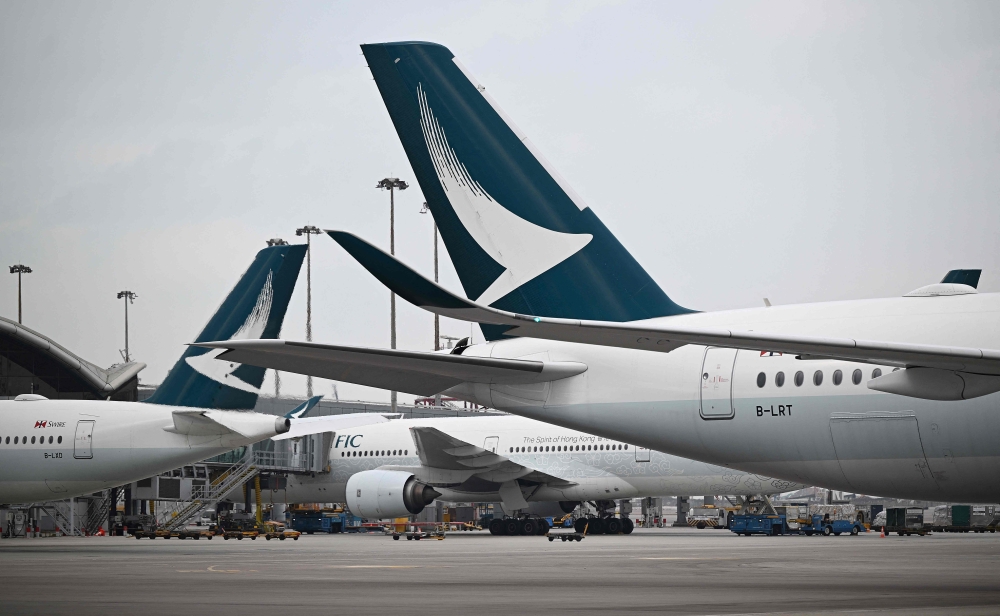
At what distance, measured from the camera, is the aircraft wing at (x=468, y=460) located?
33469 millimetres

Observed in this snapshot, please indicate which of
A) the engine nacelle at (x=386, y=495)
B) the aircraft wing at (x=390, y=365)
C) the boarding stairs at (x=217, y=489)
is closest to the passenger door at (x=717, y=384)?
the aircraft wing at (x=390, y=365)

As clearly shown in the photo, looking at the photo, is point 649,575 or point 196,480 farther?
point 196,480

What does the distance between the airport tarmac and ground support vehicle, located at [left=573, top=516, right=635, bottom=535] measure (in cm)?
1384

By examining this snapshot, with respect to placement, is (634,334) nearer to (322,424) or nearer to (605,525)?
(322,424)

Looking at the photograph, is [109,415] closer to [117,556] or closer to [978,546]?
[117,556]

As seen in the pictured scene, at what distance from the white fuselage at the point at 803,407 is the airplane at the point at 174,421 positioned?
43.4 ft

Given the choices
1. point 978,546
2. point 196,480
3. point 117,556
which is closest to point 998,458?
point 978,546

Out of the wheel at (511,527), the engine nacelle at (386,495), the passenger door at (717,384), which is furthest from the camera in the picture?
the wheel at (511,527)

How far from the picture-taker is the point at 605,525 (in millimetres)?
36625

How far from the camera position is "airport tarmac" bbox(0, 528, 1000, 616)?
32.5ft

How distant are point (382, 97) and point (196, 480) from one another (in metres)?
28.1

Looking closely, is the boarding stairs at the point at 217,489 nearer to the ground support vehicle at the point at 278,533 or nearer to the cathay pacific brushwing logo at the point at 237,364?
the ground support vehicle at the point at 278,533

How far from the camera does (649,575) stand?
1477cm

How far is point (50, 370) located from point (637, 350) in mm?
33246
